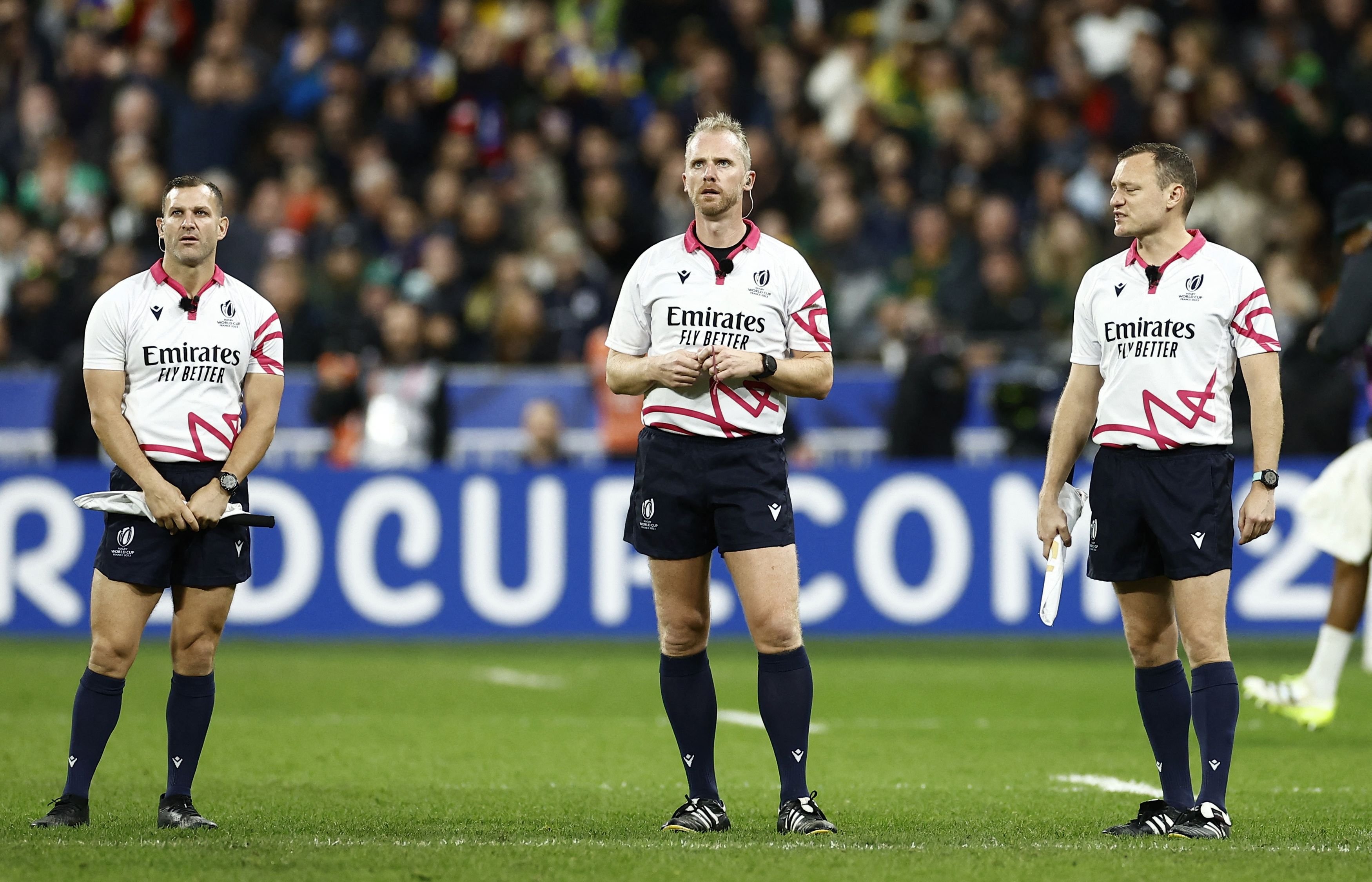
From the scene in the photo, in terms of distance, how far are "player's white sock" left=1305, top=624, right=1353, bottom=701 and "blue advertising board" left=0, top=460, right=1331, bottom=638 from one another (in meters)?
3.88

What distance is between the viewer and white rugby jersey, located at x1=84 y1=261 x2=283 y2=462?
6.07 m

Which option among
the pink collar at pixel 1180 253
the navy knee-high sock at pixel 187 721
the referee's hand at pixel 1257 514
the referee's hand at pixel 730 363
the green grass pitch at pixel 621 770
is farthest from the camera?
the navy knee-high sock at pixel 187 721

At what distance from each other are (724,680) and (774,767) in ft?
10.9

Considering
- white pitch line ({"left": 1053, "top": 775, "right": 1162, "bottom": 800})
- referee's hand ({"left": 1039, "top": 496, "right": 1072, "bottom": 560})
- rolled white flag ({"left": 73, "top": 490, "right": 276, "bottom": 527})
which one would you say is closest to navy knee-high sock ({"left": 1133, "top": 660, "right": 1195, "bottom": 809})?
referee's hand ({"left": 1039, "top": 496, "right": 1072, "bottom": 560})

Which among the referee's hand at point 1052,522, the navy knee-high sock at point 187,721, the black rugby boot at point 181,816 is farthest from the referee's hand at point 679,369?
the black rugby boot at point 181,816

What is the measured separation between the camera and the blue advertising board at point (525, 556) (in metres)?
12.7

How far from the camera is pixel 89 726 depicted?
6.07 metres

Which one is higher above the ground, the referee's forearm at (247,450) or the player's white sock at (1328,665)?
the referee's forearm at (247,450)

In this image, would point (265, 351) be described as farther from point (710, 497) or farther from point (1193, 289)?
point (1193, 289)

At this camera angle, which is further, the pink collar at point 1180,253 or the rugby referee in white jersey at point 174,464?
the rugby referee in white jersey at point 174,464

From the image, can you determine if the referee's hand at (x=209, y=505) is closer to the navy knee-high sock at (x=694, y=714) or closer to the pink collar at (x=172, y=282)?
the pink collar at (x=172, y=282)

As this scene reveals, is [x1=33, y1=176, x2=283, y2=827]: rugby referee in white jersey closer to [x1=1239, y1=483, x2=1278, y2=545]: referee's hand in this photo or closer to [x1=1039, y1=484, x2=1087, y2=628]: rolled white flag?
[x1=1039, y1=484, x2=1087, y2=628]: rolled white flag

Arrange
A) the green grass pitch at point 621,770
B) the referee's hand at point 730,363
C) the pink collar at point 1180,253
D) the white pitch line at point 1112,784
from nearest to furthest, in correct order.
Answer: the green grass pitch at point 621,770 < the referee's hand at point 730,363 < the pink collar at point 1180,253 < the white pitch line at point 1112,784

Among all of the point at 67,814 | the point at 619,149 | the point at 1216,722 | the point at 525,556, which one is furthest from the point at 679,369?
the point at 619,149
